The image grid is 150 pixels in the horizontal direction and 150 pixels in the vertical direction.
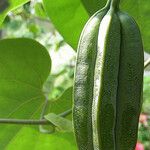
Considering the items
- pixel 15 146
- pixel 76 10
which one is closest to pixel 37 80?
pixel 15 146

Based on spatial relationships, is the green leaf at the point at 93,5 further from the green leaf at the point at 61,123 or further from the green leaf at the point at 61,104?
the green leaf at the point at 61,104

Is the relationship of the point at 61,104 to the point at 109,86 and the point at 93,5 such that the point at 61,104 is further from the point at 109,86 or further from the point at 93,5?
the point at 109,86

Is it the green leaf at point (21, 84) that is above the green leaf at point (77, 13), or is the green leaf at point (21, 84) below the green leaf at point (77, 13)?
below

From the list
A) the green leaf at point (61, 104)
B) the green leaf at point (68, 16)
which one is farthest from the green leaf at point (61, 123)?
the green leaf at point (61, 104)

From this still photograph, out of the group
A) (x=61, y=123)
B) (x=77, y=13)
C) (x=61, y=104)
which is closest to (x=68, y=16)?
(x=77, y=13)

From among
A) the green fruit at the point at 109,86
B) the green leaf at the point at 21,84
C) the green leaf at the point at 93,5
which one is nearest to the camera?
the green fruit at the point at 109,86

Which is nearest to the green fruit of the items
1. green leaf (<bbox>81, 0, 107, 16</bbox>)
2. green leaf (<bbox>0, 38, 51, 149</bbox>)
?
green leaf (<bbox>81, 0, 107, 16</bbox>)
